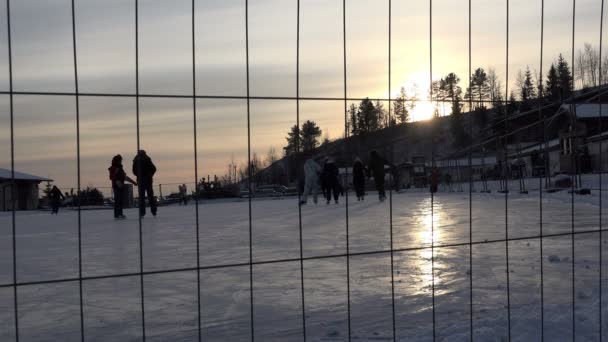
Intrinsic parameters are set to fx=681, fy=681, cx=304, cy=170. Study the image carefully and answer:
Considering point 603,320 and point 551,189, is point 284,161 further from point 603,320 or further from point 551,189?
point 551,189

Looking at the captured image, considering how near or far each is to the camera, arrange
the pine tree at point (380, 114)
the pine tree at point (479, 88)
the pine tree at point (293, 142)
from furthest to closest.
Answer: the pine tree at point (479, 88) < the pine tree at point (380, 114) < the pine tree at point (293, 142)

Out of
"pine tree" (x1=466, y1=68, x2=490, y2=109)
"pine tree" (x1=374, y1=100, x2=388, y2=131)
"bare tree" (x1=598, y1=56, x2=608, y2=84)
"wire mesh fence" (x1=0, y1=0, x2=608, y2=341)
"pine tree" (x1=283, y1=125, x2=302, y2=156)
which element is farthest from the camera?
"bare tree" (x1=598, y1=56, x2=608, y2=84)

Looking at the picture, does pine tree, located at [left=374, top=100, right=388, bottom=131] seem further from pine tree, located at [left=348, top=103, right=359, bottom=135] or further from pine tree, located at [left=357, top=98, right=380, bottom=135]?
pine tree, located at [left=348, top=103, right=359, bottom=135]

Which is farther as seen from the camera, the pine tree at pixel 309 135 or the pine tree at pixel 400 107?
the pine tree at pixel 400 107

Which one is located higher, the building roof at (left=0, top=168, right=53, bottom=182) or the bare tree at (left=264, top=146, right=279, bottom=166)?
the bare tree at (left=264, top=146, right=279, bottom=166)

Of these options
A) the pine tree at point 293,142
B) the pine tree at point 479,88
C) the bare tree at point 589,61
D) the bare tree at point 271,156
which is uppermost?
the bare tree at point 589,61

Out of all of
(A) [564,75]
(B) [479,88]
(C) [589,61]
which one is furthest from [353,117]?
(C) [589,61]

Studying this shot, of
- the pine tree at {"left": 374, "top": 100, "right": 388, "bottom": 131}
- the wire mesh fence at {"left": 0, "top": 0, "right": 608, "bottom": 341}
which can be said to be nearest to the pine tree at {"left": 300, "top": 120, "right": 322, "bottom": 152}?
the wire mesh fence at {"left": 0, "top": 0, "right": 608, "bottom": 341}

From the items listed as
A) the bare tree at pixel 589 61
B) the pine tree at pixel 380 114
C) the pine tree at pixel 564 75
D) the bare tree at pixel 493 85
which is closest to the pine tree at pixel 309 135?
the pine tree at pixel 380 114

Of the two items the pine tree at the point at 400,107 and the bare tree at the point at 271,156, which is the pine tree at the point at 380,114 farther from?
the bare tree at the point at 271,156

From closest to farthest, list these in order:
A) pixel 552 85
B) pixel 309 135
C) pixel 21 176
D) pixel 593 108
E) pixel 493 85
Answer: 1. pixel 21 176
2. pixel 309 135
3. pixel 493 85
4. pixel 552 85
5. pixel 593 108

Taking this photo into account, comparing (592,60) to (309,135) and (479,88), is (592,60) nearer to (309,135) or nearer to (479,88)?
(479,88)

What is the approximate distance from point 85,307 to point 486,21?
3357 mm

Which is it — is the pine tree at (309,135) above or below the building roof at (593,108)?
below
